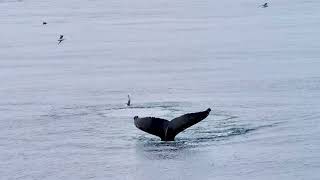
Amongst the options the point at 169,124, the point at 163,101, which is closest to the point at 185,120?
the point at 169,124

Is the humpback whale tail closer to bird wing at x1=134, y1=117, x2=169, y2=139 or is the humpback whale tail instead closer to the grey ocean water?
bird wing at x1=134, y1=117, x2=169, y2=139

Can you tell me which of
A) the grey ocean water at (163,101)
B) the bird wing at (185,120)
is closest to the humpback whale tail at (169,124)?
the bird wing at (185,120)

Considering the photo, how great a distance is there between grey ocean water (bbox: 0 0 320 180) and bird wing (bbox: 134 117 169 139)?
26 centimetres

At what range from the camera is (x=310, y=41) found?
29094 mm

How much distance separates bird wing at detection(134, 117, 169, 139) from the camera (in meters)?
13.8

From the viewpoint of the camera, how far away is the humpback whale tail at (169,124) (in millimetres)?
13734

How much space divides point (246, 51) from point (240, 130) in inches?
538

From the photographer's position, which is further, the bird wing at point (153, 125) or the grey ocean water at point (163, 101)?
the bird wing at point (153, 125)

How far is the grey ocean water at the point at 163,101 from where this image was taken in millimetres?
12547

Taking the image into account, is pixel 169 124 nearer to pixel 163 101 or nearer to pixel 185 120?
pixel 185 120

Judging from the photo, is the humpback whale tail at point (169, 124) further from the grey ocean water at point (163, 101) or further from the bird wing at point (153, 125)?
the grey ocean water at point (163, 101)

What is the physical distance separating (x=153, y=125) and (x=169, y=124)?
13.6 inches

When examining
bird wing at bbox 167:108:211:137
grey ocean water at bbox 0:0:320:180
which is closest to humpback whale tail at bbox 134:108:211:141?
bird wing at bbox 167:108:211:137

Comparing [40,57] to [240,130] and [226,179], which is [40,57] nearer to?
[240,130]
